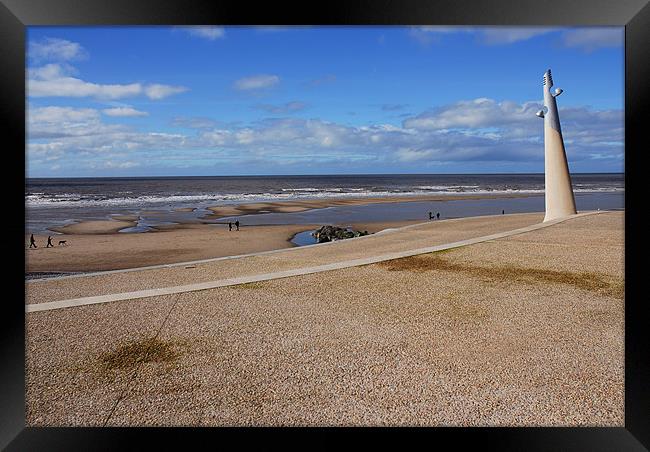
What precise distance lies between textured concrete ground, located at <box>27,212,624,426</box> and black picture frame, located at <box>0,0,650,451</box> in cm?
23

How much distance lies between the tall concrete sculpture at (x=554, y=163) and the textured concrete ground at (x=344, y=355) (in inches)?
304

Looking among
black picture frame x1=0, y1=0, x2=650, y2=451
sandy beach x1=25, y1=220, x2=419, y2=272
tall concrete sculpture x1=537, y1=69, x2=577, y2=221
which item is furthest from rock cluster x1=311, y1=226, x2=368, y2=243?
black picture frame x1=0, y1=0, x2=650, y2=451

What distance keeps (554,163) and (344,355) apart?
39.7 ft

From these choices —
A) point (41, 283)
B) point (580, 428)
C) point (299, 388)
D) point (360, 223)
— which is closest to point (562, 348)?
point (580, 428)

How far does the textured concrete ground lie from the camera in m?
3.26

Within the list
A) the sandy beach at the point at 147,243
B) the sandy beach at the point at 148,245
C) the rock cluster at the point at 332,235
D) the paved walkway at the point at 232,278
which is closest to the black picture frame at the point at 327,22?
the paved walkway at the point at 232,278

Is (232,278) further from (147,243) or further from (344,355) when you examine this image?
(147,243)

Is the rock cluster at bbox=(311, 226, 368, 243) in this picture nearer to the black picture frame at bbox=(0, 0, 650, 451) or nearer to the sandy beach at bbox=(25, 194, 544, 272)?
the sandy beach at bbox=(25, 194, 544, 272)

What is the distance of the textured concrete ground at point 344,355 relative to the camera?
10.7 ft

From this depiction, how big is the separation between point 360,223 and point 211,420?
18.2 m

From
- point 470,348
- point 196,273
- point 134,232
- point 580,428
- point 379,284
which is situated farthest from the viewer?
point 134,232

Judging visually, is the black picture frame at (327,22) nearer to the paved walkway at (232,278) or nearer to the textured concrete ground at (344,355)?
the textured concrete ground at (344,355)

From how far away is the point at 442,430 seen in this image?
2.93 meters

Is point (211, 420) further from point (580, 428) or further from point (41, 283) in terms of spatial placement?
point (41, 283)
